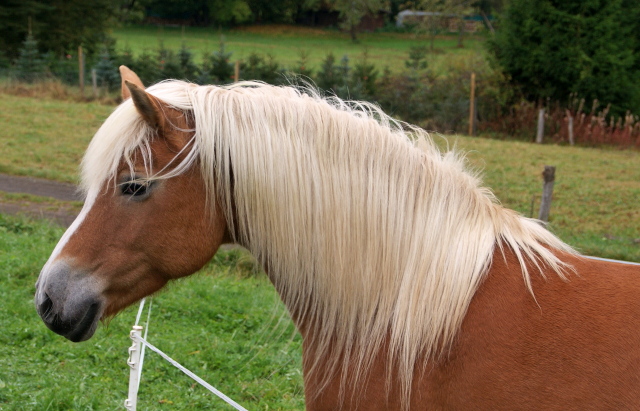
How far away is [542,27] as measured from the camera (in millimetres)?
20281

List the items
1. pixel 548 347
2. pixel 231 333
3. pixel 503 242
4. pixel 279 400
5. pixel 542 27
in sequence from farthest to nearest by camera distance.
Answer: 1. pixel 542 27
2. pixel 231 333
3. pixel 279 400
4. pixel 503 242
5. pixel 548 347

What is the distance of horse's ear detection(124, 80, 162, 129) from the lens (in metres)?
1.98

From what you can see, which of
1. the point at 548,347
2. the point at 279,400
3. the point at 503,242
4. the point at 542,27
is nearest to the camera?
the point at 548,347

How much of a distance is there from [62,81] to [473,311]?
21.6 m

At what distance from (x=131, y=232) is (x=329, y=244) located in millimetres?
639

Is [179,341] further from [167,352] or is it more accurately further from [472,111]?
[472,111]

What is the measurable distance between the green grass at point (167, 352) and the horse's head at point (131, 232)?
1054mm

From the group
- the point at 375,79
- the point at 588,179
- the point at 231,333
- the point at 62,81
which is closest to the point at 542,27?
the point at 375,79

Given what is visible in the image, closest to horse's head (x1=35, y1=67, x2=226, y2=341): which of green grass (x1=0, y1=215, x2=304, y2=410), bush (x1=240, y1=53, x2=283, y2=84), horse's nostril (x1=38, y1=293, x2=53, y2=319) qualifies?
horse's nostril (x1=38, y1=293, x2=53, y2=319)

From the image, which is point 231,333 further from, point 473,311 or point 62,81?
point 62,81

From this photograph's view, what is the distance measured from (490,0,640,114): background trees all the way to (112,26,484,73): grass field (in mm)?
15562

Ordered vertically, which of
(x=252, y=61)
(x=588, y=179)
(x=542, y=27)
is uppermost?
(x=542, y=27)

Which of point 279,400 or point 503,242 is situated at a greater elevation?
point 503,242

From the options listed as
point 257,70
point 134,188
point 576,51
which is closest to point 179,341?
point 134,188
